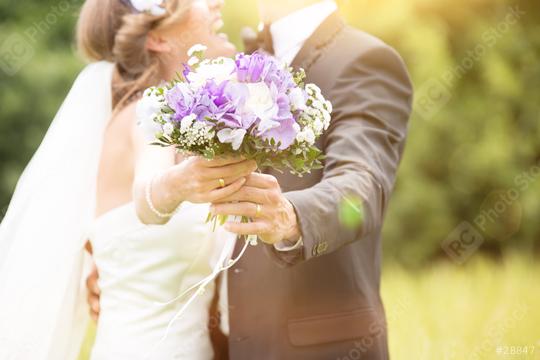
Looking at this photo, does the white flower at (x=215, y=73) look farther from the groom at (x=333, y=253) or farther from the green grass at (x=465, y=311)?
the green grass at (x=465, y=311)

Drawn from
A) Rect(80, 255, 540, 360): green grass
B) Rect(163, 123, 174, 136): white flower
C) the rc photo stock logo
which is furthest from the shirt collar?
the rc photo stock logo

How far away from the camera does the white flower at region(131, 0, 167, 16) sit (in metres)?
3.42

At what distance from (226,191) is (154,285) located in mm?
1029

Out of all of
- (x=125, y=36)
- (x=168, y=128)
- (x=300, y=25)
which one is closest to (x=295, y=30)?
(x=300, y=25)

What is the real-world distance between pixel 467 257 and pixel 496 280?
60.8 inches

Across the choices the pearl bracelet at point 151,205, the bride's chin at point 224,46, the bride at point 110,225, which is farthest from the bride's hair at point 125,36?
the pearl bracelet at point 151,205

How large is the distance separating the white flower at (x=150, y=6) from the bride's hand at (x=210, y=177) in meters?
1.15

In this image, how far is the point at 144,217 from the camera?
279 centimetres

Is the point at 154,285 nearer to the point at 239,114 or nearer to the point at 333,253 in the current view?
the point at 333,253

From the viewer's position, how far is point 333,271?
3139 mm

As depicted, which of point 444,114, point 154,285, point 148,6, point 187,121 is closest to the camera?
point 187,121

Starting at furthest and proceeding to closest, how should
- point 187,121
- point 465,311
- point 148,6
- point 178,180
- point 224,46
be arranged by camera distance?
point 465,311 < point 224,46 < point 148,6 < point 178,180 < point 187,121

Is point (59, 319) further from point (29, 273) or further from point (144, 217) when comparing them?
point (144, 217)

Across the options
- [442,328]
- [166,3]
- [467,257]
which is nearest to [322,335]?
[166,3]
